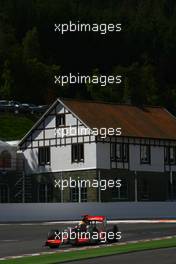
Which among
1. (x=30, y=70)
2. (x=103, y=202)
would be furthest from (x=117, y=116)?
(x=30, y=70)

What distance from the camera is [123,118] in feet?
242

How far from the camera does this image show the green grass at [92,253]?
84.5ft

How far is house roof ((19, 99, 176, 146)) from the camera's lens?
70625mm

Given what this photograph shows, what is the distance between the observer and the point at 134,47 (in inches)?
5413

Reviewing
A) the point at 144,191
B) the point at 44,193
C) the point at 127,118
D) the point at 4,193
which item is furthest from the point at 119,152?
the point at 4,193

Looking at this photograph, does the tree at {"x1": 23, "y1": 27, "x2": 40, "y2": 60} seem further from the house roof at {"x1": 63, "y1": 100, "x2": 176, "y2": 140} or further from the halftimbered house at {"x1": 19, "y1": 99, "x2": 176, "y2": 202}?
the halftimbered house at {"x1": 19, "y1": 99, "x2": 176, "y2": 202}

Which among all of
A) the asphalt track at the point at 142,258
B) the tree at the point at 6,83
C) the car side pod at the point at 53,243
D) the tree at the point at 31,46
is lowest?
the asphalt track at the point at 142,258

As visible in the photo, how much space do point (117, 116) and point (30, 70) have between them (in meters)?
40.7

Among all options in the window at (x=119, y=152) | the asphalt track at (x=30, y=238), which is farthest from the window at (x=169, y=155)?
the asphalt track at (x=30, y=238)

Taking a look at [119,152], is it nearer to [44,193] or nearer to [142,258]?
[44,193]

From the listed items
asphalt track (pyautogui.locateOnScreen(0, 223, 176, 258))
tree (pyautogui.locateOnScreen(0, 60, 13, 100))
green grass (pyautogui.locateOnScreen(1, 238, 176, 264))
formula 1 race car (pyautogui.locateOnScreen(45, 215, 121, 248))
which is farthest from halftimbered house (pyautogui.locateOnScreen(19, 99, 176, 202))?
tree (pyautogui.locateOnScreen(0, 60, 13, 100))

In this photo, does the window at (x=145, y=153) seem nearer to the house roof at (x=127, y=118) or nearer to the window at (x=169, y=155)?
the house roof at (x=127, y=118)

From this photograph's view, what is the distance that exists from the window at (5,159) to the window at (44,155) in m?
2.61

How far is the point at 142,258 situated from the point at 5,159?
4797cm
